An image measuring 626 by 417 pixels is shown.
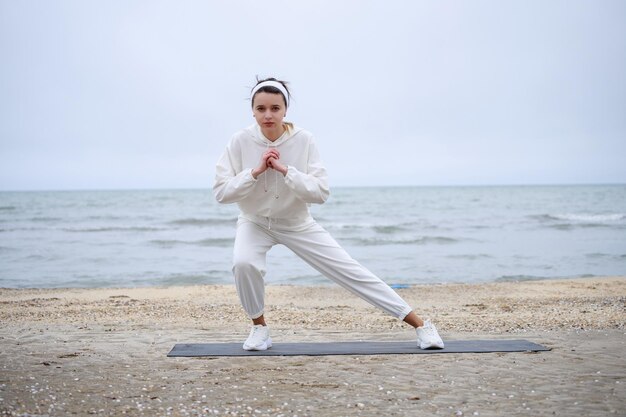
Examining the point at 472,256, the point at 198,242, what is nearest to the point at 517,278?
the point at 472,256

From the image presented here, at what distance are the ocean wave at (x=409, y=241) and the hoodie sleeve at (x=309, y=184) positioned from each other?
16.7 m

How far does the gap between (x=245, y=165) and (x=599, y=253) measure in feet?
50.4

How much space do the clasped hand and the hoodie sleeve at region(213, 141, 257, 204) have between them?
0.07m

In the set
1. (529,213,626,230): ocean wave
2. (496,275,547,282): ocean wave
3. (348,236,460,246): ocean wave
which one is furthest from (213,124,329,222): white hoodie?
(529,213,626,230): ocean wave

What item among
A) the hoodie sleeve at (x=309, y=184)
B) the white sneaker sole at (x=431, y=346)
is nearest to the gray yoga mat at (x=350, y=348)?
the white sneaker sole at (x=431, y=346)

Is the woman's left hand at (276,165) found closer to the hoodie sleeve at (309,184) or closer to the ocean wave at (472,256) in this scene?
the hoodie sleeve at (309,184)

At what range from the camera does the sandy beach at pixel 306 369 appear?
381 cm

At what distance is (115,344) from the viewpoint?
18.5ft

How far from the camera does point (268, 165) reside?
4684 millimetres

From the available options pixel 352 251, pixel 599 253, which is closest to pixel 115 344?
pixel 352 251

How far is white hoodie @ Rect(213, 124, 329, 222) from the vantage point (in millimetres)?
4883

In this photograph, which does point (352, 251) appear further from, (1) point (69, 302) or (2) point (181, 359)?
(2) point (181, 359)

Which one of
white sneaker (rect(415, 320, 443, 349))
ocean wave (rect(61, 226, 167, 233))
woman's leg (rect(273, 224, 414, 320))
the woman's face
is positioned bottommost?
ocean wave (rect(61, 226, 167, 233))

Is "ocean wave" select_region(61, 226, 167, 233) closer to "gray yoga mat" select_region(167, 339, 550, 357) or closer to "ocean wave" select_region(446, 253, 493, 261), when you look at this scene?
"ocean wave" select_region(446, 253, 493, 261)
